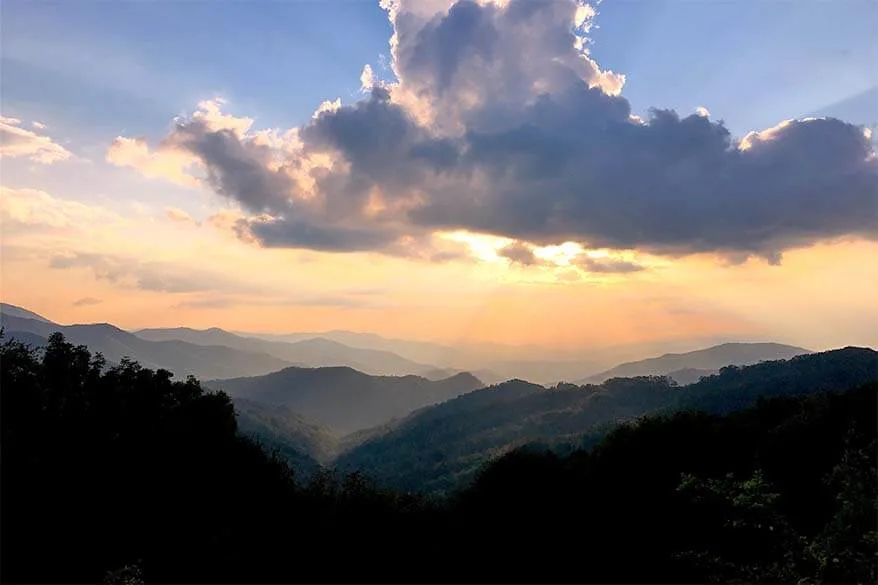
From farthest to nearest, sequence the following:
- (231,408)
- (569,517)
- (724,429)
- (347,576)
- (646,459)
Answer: (724,429) → (646,459) → (231,408) → (569,517) → (347,576)

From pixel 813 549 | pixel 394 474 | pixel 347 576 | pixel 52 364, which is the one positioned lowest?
pixel 394 474

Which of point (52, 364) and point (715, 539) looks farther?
point (52, 364)

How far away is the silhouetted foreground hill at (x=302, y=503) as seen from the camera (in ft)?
81.5

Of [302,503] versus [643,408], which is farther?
[643,408]

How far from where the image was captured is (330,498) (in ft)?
123

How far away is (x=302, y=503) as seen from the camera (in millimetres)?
36375

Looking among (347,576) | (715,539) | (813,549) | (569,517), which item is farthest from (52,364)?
(813,549)

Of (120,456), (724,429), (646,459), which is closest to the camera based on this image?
(120,456)

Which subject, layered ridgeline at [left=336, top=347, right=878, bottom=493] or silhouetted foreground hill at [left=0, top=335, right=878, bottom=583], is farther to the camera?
layered ridgeline at [left=336, top=347, right=878, bottom=493]

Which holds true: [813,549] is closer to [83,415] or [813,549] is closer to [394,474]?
[83,415]

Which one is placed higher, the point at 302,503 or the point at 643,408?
the point at 643,408

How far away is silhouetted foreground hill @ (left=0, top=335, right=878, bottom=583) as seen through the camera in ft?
81.5

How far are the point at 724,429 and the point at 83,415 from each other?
42.7m

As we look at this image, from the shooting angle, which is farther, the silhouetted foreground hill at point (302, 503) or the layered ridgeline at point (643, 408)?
the layered ridgeline at point (643, 408)
